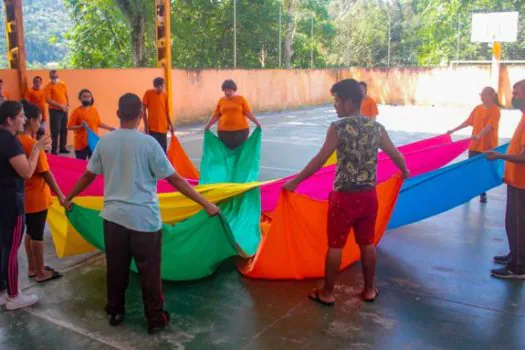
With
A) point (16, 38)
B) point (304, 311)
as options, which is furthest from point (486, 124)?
point (16, 38)

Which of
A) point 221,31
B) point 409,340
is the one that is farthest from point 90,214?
point 221,31

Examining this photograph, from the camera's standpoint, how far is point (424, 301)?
3.69 m

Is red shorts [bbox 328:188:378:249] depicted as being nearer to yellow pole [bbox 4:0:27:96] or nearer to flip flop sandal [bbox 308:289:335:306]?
flip flop sandal [bbox 308:289:335:306]

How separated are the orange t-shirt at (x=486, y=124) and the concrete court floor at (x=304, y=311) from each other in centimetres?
148

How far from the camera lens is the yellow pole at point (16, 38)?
10.5 meters

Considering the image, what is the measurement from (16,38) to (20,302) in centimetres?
860

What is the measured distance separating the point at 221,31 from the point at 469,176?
18204mm

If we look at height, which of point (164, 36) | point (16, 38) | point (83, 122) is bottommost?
point (83, 122)

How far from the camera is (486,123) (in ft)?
19.7

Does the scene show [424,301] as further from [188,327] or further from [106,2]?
[106,2]

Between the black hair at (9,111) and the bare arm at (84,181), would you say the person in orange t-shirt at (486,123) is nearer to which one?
the bare arm at (84,181)

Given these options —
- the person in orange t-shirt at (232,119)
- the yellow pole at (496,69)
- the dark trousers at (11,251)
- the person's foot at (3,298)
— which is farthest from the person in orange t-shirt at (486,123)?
the yellow pole at (496,69)

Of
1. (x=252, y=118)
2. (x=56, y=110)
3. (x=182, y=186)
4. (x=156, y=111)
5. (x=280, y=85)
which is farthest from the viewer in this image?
(x=280, y=85)

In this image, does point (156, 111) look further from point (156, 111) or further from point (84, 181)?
point (84, 181)
